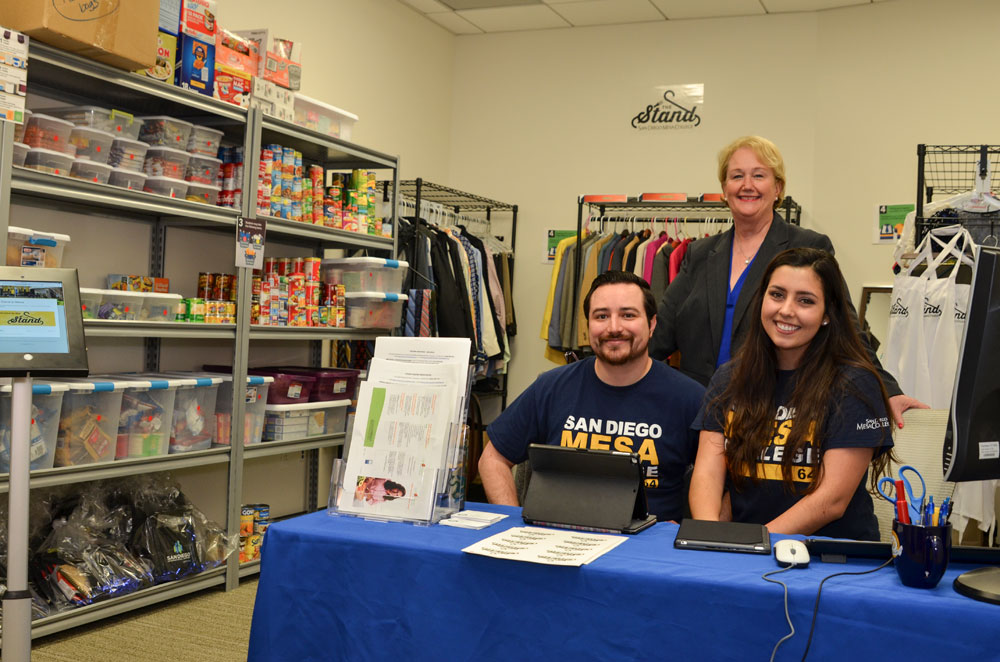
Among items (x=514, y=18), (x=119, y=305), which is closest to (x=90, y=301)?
(x=119, y=305)

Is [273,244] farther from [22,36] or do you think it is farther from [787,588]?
[787,588]

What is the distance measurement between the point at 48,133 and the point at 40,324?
1052 millimetres

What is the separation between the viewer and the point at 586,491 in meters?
1.87

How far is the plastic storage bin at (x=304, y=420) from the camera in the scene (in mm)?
4039

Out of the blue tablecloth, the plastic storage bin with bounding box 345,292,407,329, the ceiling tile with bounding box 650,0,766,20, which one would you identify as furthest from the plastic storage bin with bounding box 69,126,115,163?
the ceiling tile with bounding box 650,0,766,20

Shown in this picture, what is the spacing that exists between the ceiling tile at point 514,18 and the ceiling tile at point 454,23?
4cm

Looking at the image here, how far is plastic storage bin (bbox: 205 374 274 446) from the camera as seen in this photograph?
377cm

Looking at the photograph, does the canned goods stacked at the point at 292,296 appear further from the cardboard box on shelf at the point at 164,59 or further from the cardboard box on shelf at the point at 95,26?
the cardboard box on shelf at the point at 95,26

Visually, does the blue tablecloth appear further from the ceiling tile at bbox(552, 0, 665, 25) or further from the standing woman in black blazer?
the ceiling tile at bbox(552, 0, 665, 25)

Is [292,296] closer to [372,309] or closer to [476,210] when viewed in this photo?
[372,309]

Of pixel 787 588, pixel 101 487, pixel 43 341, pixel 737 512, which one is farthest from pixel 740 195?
pixel 101 487

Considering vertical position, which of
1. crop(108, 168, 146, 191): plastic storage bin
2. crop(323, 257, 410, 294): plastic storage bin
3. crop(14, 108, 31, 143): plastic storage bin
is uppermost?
crop(14, 108, 31, 143): plastic storage bin

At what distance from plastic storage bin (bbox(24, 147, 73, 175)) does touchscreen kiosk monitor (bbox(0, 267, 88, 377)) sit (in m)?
0.84

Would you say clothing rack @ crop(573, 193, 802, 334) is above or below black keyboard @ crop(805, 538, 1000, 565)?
above
